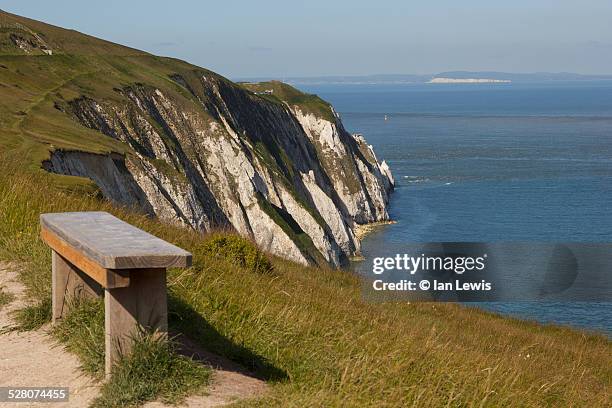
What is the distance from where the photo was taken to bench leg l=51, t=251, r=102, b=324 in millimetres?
8945

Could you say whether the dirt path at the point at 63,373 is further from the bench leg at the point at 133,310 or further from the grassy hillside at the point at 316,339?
the bench leg at the point at 133,310

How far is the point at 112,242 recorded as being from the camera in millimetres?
7582

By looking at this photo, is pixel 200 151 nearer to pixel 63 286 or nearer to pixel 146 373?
pixel 63 286

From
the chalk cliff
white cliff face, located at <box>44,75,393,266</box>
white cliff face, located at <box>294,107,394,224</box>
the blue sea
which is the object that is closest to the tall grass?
white cliff face, located at <box>44,75,393,266</box>

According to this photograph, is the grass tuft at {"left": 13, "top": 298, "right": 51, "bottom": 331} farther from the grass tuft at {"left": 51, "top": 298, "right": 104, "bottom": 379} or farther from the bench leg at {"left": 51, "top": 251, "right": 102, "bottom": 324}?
the grass tuft at {"left": 51, "top": 298, "right": 104, "bottom": 379}

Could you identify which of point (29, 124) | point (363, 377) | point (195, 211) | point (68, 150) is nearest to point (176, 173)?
Result: point (195, 211)

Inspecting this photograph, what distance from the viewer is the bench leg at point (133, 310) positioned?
7320 millimetres

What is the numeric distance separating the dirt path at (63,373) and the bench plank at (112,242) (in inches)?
45.0

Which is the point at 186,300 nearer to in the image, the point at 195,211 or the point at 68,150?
the point at 68,150

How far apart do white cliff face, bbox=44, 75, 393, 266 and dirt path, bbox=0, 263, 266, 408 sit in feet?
50.2

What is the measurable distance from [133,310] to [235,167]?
65.3 m

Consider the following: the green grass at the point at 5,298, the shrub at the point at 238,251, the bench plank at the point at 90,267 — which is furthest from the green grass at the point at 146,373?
the shrub at the point at 238,251

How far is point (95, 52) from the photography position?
3386 inches

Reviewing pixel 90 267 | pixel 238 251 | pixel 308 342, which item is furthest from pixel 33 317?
pixel 238 251
